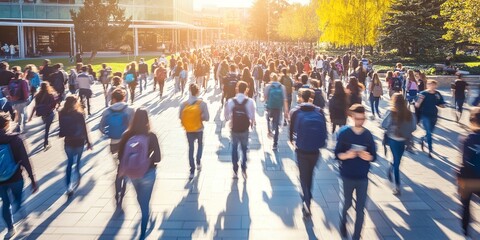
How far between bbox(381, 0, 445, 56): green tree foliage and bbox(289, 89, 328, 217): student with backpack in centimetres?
2832

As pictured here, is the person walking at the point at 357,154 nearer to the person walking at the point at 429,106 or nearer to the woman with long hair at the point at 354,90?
the person walking at the point at 429,106

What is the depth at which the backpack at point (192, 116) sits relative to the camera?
827cm

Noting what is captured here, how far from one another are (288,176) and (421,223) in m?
2.86

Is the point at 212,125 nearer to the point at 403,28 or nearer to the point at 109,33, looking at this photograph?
the point at 403,28

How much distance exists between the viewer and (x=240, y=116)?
824cm

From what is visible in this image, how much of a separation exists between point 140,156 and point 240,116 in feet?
9.84

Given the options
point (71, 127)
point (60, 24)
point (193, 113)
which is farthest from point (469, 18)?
point (60, 24)

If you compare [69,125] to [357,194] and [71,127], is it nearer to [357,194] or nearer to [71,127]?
[71,127]

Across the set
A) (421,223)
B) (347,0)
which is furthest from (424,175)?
(347,0)

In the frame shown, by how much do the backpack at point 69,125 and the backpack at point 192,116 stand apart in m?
1.92

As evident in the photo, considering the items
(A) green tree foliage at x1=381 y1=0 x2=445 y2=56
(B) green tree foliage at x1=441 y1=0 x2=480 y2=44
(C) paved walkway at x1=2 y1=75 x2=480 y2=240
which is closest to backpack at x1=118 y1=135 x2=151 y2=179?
(C) paved walkway at x1=2 y1=75 x2=480 y2=240

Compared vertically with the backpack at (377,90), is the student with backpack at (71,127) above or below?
below

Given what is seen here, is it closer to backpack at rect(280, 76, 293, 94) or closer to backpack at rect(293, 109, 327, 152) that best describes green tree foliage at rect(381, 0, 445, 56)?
backpack at rect(280, 76, 293, 94)

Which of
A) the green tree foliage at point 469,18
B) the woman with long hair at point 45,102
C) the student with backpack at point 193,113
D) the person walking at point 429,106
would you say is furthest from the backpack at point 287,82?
the green tree foliage at point 469,18
